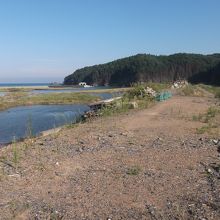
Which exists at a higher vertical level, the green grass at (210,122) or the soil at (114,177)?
the soil at (114,177)

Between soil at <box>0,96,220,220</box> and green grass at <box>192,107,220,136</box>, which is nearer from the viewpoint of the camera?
soil at <box>0,96,220,220</box>

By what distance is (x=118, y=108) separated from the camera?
24.7 meters

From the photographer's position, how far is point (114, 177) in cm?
1020

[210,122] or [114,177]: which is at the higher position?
[114,177]

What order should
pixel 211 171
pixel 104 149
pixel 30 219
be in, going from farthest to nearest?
pixel 104 149
pixel 211 171
pixel 30 219

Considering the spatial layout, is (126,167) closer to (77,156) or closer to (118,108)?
(77,156)

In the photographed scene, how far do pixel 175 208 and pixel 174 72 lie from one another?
7051 inches

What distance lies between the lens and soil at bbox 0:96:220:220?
8.17m

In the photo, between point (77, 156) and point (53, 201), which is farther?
point (77, 156)

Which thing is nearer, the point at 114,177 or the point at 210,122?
the point at 114,177

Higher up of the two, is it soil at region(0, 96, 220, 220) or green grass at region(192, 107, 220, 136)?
soil at region(0, 96, 220, 220)

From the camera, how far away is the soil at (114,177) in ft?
26.8

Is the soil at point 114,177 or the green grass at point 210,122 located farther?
the green grass at point 210,122

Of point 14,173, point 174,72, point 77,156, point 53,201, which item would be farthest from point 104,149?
point 174,72
